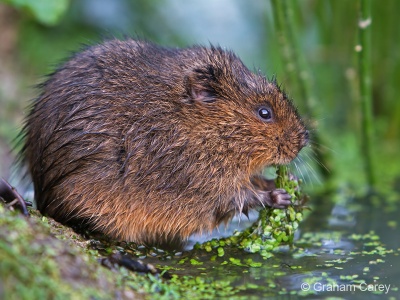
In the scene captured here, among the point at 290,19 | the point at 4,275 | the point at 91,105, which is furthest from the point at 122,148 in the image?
the point at 290,19

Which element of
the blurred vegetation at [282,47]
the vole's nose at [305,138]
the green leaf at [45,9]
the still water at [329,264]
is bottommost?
the still water at [329,264]

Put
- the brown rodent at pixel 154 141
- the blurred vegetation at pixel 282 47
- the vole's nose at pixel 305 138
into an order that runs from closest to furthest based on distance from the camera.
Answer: the brown rodent at pixel 154 141 < the vole's nose at pixel 305 138 < the blurred vegetation at pixel 282 47

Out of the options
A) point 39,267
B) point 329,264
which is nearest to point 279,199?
point 329,264

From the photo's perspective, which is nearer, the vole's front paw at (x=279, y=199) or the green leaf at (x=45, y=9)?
the vole's front paw at (x=279, y=199)

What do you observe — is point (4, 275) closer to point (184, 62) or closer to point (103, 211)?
point (103, 211)

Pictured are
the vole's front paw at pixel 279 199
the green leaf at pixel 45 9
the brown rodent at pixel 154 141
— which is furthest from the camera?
the green leaf at pixel 45 9

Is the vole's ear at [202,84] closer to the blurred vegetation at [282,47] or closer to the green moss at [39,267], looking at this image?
the blurred vegetation at [282,47]

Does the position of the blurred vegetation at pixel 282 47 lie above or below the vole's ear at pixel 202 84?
above

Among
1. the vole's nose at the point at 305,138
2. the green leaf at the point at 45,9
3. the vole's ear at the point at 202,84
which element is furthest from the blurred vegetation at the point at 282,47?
the vole's ear at the point at 202,84
